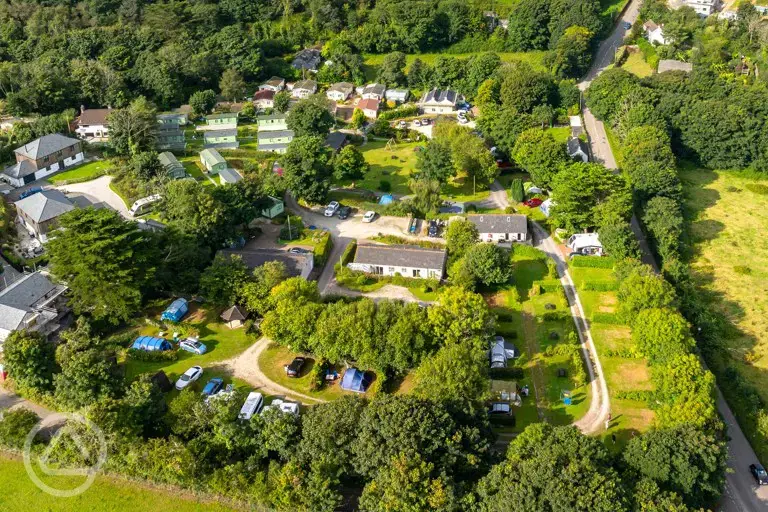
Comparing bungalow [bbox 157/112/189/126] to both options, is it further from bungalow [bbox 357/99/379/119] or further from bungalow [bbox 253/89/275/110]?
bungalow [bbox 357/99/379/119]

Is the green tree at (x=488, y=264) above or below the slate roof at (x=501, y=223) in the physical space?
above

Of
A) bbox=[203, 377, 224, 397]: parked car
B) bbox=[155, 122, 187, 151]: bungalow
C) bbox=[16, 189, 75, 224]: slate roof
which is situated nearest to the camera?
bbox=[203, 377, 224, 397]: parked car

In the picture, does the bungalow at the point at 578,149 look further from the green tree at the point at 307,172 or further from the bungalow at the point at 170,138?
the bungalow at the point at 170,138

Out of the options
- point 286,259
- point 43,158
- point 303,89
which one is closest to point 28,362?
point 286,259

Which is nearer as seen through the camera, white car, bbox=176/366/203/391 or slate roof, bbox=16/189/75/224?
white car, bbox=176/366/203/391

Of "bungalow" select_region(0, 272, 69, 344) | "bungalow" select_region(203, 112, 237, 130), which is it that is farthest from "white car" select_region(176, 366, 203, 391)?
"bungalow" select_region(203, 112, 237, 130)

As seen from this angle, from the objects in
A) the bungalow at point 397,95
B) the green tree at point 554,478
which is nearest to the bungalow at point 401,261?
the green tree at point 554,478
